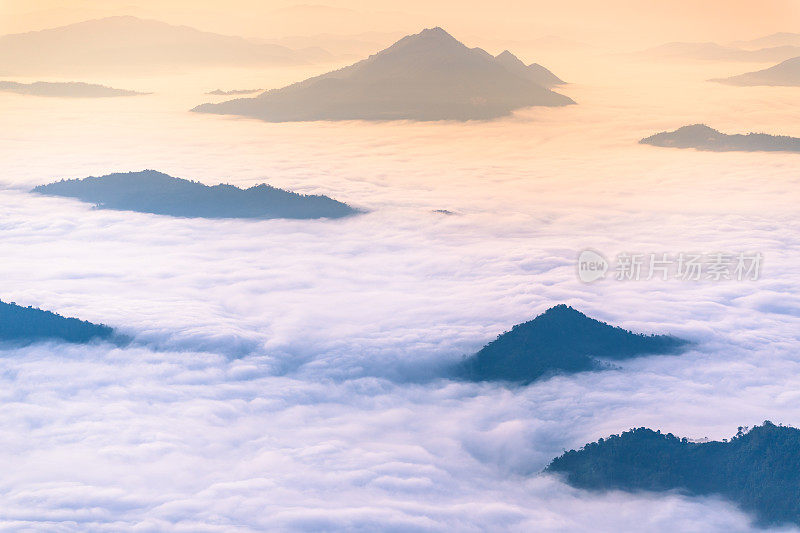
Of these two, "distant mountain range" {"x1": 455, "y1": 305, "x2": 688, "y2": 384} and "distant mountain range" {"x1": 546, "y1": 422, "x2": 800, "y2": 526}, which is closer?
"distant mountain range" {"x1": 546, "y1": 422, "x2": 800, "y2": 526}

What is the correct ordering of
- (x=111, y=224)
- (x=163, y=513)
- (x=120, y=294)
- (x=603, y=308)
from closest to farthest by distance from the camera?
(x=163, y=513), (x=603, y=308), (x=120, y=294), (x=111, y=224)

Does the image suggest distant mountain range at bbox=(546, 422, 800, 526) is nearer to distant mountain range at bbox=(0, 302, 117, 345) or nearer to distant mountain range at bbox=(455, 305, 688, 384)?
distant mountain range at bbox=(455, 305, 688, 384)

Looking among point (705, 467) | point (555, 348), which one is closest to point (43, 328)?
point (555, 348)

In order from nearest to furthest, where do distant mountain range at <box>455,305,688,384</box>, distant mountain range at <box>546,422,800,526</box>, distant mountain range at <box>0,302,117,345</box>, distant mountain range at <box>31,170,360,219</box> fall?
distant mountain range at <box>546,422,800,526</box>, distant mountain range at <box>455,305,688,384</box>, distant mountain range at <box>0,302,117,345</box>, distant mountain range at <box>31,170,360,219</box>

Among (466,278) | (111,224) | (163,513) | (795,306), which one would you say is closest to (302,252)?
(466,278)

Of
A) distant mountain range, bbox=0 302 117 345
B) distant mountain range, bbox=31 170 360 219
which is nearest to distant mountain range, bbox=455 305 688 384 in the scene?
distant mountain range, bbox=0 302 117 345

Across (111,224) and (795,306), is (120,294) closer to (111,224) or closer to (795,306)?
(111,224)

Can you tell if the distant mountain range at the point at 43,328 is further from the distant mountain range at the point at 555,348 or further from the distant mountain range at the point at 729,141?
the distant mountain range at the point at 729,141
